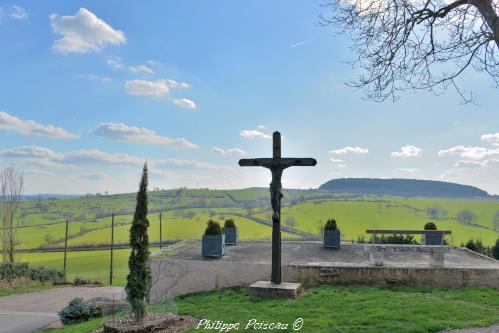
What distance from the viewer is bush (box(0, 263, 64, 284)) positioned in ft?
63.8

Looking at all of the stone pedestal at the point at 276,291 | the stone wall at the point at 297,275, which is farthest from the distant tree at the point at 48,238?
the stone pedestal at the point at 276,291

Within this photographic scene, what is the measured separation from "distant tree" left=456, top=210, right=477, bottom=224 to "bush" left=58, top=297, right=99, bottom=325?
156 feet

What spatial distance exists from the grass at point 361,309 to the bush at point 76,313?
2.24ft

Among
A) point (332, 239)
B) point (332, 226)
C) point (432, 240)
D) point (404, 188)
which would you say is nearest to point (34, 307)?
point (332, 239)

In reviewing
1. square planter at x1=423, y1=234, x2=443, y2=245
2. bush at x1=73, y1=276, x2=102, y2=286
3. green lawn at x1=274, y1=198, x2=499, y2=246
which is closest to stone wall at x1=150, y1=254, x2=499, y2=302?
square planter at x1=423, y1=234, x2=443, y2=245

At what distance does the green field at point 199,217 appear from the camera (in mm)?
36969

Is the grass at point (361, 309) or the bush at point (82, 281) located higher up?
the grass at point (361, 309)

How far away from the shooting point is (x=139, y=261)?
349 inches

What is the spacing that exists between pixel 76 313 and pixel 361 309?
7.74 meters

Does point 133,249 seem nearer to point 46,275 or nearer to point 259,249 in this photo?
point 259,249

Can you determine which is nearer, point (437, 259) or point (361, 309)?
point (361, 309)

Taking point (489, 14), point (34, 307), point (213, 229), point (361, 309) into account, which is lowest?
point (34, 307)

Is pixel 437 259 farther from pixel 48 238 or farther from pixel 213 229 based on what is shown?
pixel 48 238

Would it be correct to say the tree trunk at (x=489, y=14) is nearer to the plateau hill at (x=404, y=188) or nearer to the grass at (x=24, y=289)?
the grass at (x=24, y=289)
